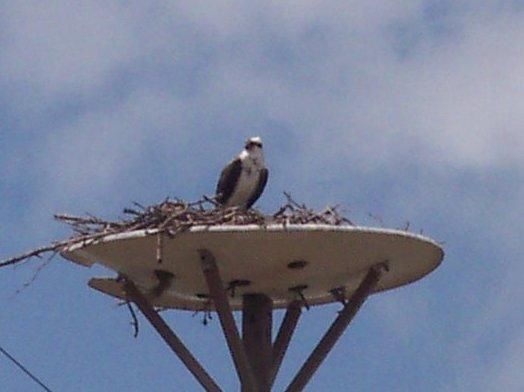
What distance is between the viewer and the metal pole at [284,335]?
1988 cm

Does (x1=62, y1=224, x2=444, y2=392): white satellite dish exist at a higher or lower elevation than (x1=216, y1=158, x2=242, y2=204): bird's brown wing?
lower

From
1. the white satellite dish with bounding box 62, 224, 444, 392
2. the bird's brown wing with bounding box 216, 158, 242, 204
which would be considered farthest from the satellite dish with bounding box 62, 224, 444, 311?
the bird's brown wing with bounding box 216, 158, 242, 204

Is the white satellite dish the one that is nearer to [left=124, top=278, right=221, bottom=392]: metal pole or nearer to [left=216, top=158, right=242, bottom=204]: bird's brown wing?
[left=124, top=278, right=221, bottom=392]: metal pole

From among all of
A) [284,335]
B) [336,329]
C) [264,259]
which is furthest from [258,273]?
[336,329]

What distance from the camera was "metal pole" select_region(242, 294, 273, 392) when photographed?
64.6 feet

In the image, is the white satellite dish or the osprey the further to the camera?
the osprey

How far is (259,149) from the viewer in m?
23.5

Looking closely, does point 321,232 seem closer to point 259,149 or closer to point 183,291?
point 183,291

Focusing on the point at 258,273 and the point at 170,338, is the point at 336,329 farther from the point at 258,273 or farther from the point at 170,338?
the point at 170,338

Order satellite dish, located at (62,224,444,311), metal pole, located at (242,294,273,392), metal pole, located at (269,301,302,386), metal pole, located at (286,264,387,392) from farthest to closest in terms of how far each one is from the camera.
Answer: metal pole, located at (269,301,302,386) → metal pole, located at (242,294,273,392) → metal pole, located at (286,264,387,392) → satellite dish, located at (62,224,444,311)

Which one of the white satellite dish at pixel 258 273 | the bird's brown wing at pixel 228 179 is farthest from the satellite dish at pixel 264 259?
the bird's brown wing at pixel 228 179

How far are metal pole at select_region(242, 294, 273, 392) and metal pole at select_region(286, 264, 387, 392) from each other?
13.1 inches

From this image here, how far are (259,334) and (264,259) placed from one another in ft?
2.96

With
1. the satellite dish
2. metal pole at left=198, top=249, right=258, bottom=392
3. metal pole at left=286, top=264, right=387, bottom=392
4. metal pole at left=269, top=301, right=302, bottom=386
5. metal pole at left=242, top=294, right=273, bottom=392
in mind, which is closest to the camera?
the satellite dish
